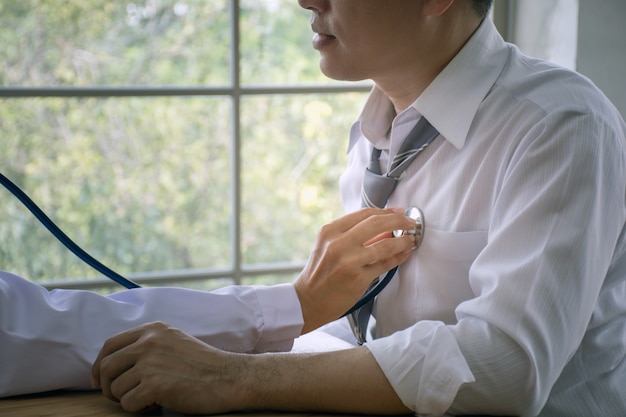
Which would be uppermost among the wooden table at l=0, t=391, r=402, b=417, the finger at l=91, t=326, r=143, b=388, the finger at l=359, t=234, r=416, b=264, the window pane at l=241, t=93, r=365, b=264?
the finger at l=359, t=234, r=416, b=264

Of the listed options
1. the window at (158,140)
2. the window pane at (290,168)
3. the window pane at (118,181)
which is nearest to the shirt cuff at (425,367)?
the window at (158,140)

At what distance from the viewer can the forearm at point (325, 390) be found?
135cm

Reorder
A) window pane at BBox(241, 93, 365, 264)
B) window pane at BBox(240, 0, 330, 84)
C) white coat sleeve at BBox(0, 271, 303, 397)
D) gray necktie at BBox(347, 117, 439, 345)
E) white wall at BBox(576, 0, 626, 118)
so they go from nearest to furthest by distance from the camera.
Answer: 1. white coat sleeve at BBox(0, 271, 303, 397)
2. gray necktie at BBox(347, 117, 439, 345)
3. white wall at BBox(576, 0, 626, 118)
4. window pane at BBox(240, 0, 330, 84)
5. window pane at BBox(241, 93, 365, 264)

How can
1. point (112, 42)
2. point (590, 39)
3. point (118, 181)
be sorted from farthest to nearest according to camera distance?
point (118, 181) → point (112, 42) → point (590, 39)

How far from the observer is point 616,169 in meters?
1.47

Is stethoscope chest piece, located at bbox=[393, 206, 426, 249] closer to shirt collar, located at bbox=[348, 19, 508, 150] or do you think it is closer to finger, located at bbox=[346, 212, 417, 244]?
finger, located at bbox=[346, 212, 417, 244]

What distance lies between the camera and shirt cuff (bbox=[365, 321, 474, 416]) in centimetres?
131

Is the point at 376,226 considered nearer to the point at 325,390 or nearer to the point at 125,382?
the point at 325,390

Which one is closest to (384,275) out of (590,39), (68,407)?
(68,407)

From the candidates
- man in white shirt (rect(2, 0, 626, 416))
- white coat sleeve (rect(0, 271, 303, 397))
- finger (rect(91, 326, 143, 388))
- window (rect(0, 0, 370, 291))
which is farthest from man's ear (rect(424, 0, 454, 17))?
window (rect(0, 0, 370, 291))

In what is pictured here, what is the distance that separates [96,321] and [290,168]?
3.01m

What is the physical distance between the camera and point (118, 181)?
13.4ft

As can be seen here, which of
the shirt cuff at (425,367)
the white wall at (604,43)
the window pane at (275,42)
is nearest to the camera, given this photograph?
the shirt cuff at (425,367)

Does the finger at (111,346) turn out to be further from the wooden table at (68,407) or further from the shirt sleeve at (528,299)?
the shirt sleeve at (528,299)
